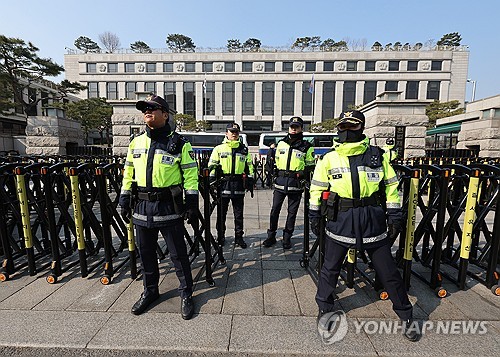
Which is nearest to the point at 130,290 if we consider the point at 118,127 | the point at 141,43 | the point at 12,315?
the point at 12,315

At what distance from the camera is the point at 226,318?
105 inches

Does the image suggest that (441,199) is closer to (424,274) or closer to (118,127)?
(424,274)

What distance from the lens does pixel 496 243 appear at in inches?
121

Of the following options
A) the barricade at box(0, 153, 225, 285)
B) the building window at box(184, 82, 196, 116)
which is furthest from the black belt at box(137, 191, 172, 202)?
the building window at box(184, 82, 196, 116)

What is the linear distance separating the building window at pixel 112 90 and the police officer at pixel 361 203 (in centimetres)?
5163

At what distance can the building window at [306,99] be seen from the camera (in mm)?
44528

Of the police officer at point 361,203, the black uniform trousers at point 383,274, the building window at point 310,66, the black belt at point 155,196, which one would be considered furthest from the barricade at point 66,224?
the building window at point 310,66

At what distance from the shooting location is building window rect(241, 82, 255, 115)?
45.0m

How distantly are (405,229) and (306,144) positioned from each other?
79.0 inches

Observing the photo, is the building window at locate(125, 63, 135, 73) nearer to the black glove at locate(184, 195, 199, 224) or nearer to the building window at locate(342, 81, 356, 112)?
the building window at locate(342, 81, 356, 112)

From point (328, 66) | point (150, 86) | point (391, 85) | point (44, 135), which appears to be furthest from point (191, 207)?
point (391, 85)

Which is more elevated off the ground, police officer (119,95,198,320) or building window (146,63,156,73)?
building window (146,63,156,73)

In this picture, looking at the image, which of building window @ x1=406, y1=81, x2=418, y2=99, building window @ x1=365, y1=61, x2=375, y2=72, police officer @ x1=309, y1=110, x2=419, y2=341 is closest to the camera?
police officer @ x1=309, y1=110, x2=419, y2=341

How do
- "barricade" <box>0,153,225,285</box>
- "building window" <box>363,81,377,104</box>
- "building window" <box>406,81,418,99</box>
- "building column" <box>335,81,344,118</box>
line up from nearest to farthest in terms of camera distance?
"barricade" <box>0,153,225,285</box> < "building window" <box>406,81,418,99</box> < "building window" <box>363,81,377,104</box> < "building column" <box>335,81,344,118</box>
